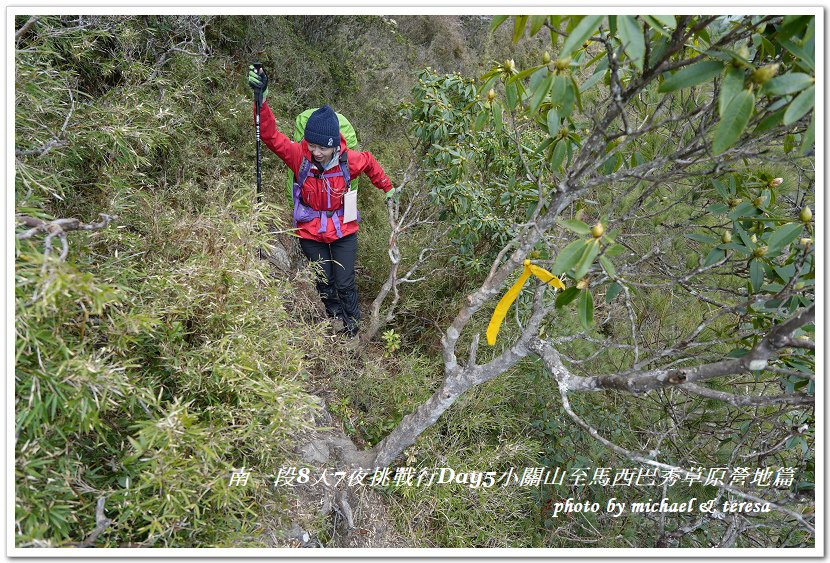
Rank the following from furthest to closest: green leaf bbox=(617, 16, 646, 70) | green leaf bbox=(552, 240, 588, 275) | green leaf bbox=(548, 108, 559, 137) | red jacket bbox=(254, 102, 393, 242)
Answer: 1. red jacket bbox=(254, 102, 393, 242)
2. green leaf bbox=(548, 108, 559, 137)
3. green leaf bbox=(552, 240, 588, 275)
4. green leaf bbox=(617, 16, 646, 70)

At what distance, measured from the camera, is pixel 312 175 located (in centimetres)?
311

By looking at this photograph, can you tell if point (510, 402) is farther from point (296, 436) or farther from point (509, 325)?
point (296, 436)

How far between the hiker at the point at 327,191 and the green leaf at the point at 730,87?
2112 millimetres

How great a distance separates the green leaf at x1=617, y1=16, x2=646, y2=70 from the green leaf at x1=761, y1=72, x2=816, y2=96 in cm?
33

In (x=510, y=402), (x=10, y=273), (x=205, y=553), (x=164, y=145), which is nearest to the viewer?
(x=10, y=273)

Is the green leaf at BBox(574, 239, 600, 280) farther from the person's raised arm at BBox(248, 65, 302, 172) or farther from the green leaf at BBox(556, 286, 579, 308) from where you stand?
the person's raised arm at BBox(248, 65, 302, 172)

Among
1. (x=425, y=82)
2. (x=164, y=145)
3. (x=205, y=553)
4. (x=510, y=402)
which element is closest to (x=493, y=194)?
(x=425, y=82)

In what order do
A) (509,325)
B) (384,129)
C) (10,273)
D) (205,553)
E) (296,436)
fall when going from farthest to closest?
(384,129) < (509,325) < (296,436) < (205,553) < (10,273)

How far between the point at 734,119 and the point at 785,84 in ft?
0.50

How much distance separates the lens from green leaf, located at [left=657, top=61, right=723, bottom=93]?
1.28m

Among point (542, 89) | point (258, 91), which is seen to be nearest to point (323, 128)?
point (258, 91)

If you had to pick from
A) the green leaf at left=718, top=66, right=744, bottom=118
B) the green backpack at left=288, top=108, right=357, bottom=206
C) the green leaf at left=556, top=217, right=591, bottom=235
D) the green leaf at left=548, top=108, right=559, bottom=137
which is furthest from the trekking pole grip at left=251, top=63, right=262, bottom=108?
the green leaf at left=718, top=66, right=744, bottom=118

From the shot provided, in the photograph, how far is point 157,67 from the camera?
10.4 feet
